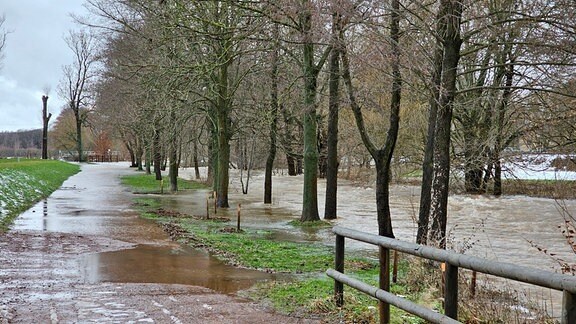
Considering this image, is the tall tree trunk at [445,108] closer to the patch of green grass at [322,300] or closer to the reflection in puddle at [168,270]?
the patch of green grass at [322,300]

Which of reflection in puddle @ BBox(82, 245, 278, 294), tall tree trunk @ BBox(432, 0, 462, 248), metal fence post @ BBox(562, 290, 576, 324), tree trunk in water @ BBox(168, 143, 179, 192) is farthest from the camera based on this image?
tree trunk in water @ BBox(168, 143, 179, 192)

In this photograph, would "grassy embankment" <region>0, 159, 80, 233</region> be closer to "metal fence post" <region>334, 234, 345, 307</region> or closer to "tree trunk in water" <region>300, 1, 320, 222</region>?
"tree trunk in water" <region>300, 1, 320, 222</region>

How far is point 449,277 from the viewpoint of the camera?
487 cm

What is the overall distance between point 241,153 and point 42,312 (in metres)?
32.0

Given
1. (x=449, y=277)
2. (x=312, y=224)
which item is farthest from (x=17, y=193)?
(x=449, y=277)

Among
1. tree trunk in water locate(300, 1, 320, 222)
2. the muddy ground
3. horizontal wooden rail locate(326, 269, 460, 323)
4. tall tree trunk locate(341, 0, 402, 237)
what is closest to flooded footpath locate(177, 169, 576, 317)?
tree trunk in water locate(300, 1, 320, 222)

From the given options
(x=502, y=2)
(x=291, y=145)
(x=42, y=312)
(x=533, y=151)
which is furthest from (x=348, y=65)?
(x=291, y=145)

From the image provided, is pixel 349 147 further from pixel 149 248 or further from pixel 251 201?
pixel 149 248

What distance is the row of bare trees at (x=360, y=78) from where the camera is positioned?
11734 mm

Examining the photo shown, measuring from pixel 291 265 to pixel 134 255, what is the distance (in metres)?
3.35

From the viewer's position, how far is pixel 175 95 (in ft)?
80.7

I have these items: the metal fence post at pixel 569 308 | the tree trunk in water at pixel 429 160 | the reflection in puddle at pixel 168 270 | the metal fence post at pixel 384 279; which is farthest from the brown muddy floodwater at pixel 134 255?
the metal fence post at pixel 569 308

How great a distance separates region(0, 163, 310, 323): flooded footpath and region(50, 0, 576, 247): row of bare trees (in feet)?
13.6

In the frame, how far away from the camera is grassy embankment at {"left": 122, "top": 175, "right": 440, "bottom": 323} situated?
7.11 m
